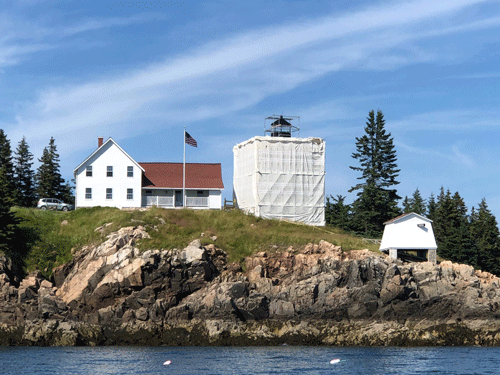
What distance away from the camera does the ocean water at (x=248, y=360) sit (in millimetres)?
44656

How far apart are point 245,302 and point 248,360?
10404mm

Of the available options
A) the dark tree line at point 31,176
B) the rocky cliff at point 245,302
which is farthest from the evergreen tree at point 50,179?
the rocky cliff at point 245,302

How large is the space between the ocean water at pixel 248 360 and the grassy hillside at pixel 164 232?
40.5 feet

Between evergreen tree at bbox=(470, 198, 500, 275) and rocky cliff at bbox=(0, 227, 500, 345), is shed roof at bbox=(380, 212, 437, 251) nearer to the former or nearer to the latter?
rocky cliff at bbox=(0, 227, 500, 345)

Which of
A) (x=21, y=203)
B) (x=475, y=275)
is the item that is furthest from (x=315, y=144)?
(x=21, y=203)

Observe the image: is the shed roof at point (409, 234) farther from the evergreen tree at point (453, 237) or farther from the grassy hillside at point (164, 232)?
the evergreen tree at point (453, 237)

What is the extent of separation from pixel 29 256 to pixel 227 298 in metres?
19.9

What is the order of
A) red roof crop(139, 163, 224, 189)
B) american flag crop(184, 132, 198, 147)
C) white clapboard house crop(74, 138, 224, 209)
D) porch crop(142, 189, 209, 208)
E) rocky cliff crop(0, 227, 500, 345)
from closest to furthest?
rocky cliff crop(0, 227, 500, 345), american flag crop(184, 132, 198, 147), white clapboard house crop(74, 138, 224, 209), porch crop(142, 189, 209, 208), red roof crop(139, 163, 224, 189)

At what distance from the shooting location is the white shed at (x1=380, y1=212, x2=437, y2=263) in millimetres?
67938

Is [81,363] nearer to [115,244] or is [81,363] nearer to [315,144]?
[115,244]

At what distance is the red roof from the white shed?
21.1 metres

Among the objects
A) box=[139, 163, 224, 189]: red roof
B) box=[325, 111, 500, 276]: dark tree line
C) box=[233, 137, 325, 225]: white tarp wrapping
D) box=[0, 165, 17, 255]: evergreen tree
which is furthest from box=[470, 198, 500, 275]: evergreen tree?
box=[0, 165, 17, 255]: evergreen tree

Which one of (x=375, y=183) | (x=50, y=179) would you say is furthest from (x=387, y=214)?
(x=50, y=179)

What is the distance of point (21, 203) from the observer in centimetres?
9131
